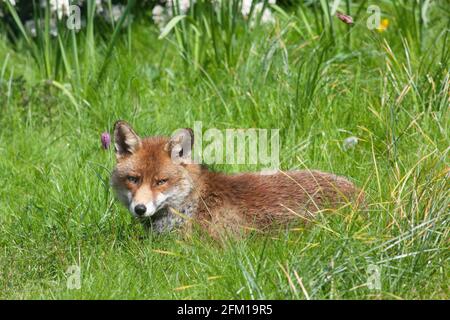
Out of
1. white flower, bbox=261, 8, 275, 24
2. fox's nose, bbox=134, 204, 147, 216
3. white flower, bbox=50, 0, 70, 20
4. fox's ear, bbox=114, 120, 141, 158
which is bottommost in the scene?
fox's nose, bbox=134, 204, 147, 216

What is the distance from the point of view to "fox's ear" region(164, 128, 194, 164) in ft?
19.4

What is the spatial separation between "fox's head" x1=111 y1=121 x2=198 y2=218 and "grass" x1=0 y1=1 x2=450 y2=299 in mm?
181

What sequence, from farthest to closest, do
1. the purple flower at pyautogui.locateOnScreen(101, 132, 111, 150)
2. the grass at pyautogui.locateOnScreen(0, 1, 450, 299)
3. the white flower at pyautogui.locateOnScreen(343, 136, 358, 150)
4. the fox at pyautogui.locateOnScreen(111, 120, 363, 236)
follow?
the white flower at pyautogui.locateOnScreen(343, 136, 358, 150) → the purple flower at pyautogui.locateOnScreen(101, 132, 111, 150) → the fox at pyautogui.locateOnScreen(111, 120, 363, 236) → the grass at pyautogui.locateOnScreen(0, 1, 450, 299)

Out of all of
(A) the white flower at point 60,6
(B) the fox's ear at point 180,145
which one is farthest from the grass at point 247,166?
(B) the fox's ear at point 180,145

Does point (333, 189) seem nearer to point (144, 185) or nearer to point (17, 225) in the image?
point (144, 185)

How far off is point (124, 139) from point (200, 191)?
1.86 feet

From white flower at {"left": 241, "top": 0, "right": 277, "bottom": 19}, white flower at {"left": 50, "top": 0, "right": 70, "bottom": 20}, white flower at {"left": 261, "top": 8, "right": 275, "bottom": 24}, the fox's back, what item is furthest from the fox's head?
white flower at {"left": 261, "top": 8, "right": 275, "bottom": 24}

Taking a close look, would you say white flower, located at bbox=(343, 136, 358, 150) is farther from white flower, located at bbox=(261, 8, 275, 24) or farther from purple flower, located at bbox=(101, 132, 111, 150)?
white flower, located at bbox=(261, 8, 275, 24)

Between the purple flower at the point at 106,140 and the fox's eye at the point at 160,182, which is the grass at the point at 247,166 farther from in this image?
the fox's eye at the point at 160,182

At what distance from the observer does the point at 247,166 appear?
6.81 m

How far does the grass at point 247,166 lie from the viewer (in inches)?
197

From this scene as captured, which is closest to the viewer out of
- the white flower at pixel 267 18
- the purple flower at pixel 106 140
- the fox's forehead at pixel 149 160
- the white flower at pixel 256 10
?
the fox's forehead at pixel 149 160

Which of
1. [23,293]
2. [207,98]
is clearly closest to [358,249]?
[23,293]

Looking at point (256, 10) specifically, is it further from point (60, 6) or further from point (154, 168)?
point (154, 168)
